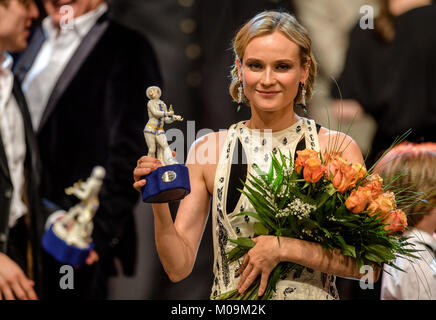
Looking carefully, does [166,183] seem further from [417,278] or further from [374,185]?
→ [417,278]

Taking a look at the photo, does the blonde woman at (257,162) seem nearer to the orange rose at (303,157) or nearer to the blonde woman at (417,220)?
the orange rose at (303,157)

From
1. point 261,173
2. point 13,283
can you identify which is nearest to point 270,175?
point 261,173

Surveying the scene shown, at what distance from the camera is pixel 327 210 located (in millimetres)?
1676

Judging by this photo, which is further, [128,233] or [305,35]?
[128,233]

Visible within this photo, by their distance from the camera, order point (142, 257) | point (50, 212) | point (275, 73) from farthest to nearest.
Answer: point (142, 257) → point (50, 212) → point (275, 73)

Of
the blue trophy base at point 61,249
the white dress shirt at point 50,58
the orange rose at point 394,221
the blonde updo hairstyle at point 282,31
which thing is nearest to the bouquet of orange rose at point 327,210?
the orange rose at point 394,221

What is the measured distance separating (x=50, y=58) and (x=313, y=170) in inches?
87.4

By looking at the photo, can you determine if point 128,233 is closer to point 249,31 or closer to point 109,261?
point 109,261

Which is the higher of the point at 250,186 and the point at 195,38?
the point at 195,38

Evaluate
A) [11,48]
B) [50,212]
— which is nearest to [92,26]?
[11,48]

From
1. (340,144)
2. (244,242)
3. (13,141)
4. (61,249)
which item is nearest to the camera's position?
(244,242)

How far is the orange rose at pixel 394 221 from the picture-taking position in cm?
168

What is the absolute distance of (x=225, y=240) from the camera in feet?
6.05

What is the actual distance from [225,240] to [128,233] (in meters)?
1.67
